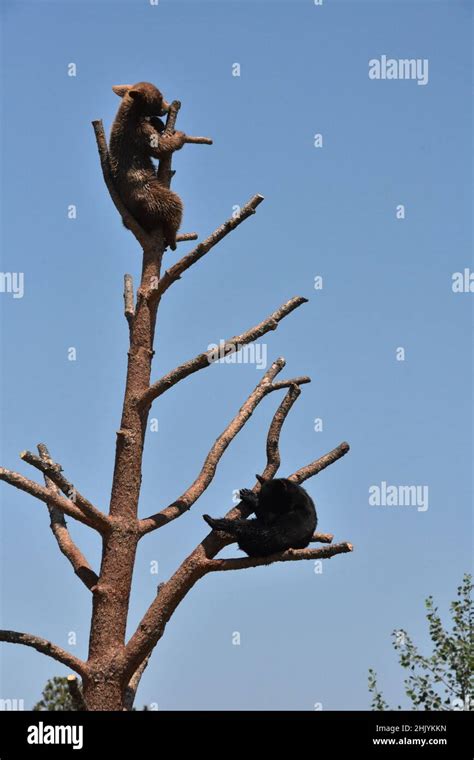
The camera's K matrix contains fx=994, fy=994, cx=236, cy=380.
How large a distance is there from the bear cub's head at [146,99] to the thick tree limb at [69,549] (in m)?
4.26

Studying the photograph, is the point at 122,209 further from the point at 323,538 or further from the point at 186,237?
the point at 323,538

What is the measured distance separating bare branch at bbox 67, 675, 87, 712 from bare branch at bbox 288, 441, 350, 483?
2.83 m

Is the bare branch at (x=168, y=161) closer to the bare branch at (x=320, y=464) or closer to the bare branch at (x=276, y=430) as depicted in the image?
the bare branch at (x=276, y=430)

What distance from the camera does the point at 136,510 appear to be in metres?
8.66

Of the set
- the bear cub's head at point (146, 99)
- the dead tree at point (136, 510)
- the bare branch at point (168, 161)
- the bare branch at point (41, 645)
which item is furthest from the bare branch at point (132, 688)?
the bear cub's head at point (146, 99)

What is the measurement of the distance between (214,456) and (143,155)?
12.1ft

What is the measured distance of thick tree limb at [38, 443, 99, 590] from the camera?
8734mm

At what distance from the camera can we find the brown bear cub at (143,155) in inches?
400

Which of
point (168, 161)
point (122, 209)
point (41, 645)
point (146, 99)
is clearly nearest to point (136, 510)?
point (41, 645)

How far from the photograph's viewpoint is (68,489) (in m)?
8.01

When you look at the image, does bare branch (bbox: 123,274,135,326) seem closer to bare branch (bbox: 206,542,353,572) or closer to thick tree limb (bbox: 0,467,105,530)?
thick tree limb (bbox: 0,467,105,530)
